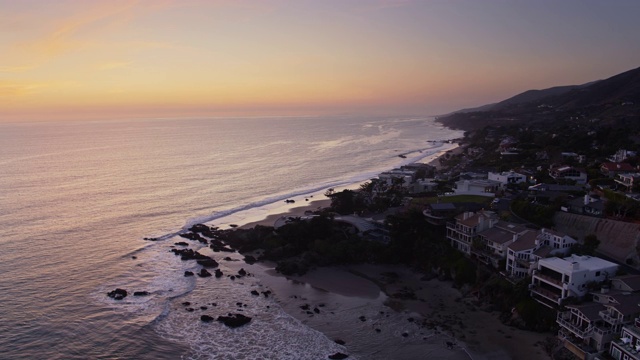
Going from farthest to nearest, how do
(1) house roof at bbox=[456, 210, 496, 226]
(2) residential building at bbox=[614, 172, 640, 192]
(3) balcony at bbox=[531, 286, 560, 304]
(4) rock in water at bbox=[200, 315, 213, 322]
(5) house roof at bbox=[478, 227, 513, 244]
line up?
(2) residential building at bbox=[614, 172, 640, 192]
(1) house roof at bbox=[456, 210, 496, 226]
(5) house roof at bbox=[478, 227, 513, 244]
(4) rock in water at bbox=[200, 315, 213, 322]
(3) balcony at bbox=[531, 286, 560, 304]

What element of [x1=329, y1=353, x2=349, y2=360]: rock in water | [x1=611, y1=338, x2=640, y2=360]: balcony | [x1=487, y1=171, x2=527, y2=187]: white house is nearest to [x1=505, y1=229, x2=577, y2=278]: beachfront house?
[x1=611, y1=338, x2=640, y2=360]: balcony

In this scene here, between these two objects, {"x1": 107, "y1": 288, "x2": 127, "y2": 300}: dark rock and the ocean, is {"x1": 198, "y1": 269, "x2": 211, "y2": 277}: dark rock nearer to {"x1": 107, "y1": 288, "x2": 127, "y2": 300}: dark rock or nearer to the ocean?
the ocean

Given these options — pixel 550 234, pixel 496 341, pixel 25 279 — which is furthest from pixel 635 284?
pixel 25 279

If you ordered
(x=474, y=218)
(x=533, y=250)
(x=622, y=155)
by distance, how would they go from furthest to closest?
1. (x=622, y=155)
2. (x=474, y=218)
3. (x=533, y=250)

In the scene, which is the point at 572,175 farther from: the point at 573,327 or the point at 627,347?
the point at 627,347

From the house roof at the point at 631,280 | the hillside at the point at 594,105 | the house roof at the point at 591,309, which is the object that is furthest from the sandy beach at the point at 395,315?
the hillside at the point at 594,105

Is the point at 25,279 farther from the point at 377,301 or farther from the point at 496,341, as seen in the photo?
the point at 496,341

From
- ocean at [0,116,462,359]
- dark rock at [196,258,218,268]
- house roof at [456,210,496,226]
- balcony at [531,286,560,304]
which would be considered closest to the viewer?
ocean at [0,116,462,359]

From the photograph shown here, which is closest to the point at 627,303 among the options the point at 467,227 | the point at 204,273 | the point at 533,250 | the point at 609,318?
the point at 609,318
